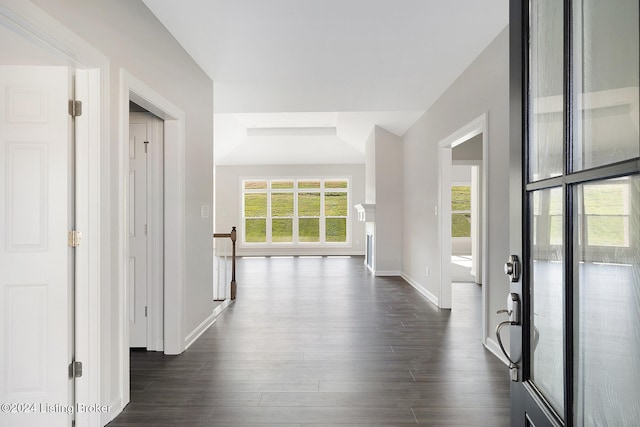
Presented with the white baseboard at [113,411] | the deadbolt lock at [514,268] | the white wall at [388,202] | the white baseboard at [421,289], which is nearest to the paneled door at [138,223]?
the white baseboard at [113,411]

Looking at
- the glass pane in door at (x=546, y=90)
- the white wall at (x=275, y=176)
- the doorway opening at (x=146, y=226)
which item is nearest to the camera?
the glass pane in door at (x=546, y=90)

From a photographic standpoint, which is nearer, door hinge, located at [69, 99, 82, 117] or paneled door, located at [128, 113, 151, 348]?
door hinge, located at [69, 99, 82, 117]

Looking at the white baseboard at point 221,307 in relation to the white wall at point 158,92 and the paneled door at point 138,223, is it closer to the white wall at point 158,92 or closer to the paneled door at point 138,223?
the white wall at point 158,92

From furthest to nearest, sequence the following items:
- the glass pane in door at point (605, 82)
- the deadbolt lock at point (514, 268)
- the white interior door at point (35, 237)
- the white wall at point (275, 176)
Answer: the white wall at point (275, 176)
the white interior door at point (35, 237)
the deadbolt lock at point (514, 268)
the glass pane in door at point (605, 82)

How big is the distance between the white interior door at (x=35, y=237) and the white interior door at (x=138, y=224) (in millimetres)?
1273

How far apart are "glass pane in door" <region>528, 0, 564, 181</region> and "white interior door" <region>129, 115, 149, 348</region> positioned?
10.0 feet

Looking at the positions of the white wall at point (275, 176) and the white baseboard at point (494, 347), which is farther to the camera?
the white wall at point (275, 176)

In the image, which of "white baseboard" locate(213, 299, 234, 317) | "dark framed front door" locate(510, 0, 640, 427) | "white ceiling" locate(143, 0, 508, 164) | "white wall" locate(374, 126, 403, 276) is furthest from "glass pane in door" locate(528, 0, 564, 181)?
"white wall" locate(374, 126, 403, 276)

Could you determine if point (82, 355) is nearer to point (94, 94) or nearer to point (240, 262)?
point (94, 94)

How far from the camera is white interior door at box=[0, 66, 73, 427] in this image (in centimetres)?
195

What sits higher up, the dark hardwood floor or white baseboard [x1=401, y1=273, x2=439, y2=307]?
white baseboard [x1=401, y1=273, x2=439, y2=307]

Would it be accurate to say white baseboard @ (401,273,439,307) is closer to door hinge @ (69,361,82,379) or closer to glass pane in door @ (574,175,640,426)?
door hinge @ (69,361,82,379)

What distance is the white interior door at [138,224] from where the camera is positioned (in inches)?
128

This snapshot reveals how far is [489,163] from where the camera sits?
3336 mm
